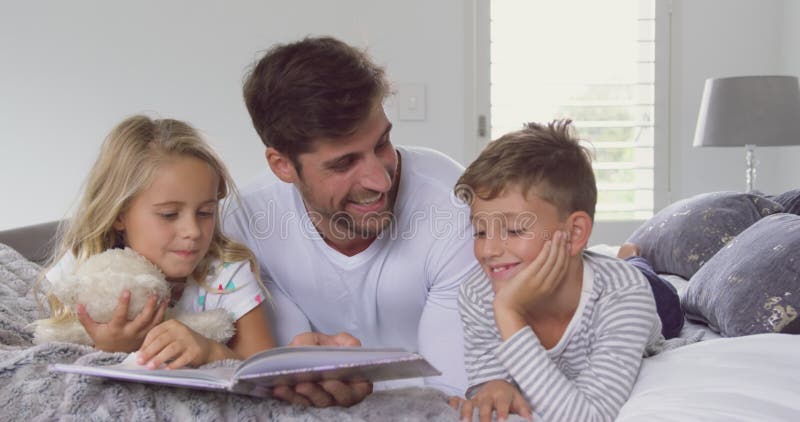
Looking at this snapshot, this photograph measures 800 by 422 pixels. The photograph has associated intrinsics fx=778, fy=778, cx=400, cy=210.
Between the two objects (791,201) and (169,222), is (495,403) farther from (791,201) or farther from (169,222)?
(791,201)

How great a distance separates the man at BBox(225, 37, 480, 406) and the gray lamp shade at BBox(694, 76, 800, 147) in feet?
6.61

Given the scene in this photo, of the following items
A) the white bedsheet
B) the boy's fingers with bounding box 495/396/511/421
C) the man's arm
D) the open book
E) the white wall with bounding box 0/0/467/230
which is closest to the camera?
the open book

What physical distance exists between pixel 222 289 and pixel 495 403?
55 cm

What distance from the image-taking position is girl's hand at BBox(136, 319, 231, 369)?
3.52ft

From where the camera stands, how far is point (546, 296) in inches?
49.3

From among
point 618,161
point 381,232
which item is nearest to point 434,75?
point 618,161

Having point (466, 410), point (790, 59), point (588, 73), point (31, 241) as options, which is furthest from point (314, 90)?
point (790, 59)

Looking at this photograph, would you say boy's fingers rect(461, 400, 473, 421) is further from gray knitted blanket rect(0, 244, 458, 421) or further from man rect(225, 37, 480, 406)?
man rect(225, 37, 480, 406)

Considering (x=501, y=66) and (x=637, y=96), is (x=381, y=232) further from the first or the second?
(x=637, y=96)

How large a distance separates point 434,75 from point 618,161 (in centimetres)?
99

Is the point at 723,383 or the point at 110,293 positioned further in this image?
the point at 110,293

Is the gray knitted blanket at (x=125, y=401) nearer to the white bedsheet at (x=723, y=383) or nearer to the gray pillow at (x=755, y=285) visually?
the white bedsheet at (x=723, y=383)

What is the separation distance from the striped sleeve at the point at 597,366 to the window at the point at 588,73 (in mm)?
2541

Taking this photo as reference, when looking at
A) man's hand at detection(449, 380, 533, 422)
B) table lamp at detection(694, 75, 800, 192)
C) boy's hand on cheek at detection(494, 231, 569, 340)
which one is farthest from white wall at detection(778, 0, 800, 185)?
man's hand at detection(449, 380, 533, 422)
